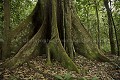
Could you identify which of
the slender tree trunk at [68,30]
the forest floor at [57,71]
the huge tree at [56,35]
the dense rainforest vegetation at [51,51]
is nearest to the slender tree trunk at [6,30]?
the dense rainforest vegetation at [51,51]

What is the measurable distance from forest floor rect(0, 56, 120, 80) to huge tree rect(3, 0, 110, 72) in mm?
334

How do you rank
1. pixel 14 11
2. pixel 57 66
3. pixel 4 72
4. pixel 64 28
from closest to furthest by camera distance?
1. pixel 4 72
2. pixel 57 66
3. pixel 64 28
4. pixel 14 11

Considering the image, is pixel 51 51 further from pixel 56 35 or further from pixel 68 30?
pixel 68 30

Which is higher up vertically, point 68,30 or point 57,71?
point 68,30

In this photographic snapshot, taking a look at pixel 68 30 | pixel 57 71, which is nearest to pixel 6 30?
pixel 68 30

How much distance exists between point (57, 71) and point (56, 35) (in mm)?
1908

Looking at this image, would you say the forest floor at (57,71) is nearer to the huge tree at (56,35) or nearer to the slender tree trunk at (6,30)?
the huge tree at (56,35)

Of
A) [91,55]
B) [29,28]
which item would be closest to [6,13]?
[29,28]

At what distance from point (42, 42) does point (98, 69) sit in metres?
2.92

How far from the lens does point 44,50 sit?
885cm

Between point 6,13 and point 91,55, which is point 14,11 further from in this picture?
point 91,55

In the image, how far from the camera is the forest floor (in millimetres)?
6235

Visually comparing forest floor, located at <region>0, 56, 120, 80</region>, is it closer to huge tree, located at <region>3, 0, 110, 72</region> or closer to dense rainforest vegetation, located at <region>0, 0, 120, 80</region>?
dense rainforest vegetation, located at <region>0, 0, 120, 80</region>

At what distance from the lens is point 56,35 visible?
8.22m
